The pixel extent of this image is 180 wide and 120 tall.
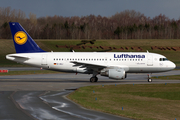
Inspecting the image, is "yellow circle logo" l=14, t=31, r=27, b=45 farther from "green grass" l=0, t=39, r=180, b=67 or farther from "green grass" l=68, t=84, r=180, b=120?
"green grass" l=0, t=39, r=180, b=67

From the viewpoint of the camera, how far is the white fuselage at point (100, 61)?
38406 millimetres

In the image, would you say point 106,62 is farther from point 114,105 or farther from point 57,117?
point 57,117

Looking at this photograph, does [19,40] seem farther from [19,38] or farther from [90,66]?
[90,66]

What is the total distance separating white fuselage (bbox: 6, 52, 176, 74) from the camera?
3841 cm

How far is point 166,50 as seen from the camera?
106 meters

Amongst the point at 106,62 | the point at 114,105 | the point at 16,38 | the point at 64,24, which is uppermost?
the point at 64,24

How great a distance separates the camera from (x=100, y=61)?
38719 mm

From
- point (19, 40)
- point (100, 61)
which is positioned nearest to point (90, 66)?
point (100, 61)

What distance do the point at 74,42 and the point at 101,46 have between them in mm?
12703

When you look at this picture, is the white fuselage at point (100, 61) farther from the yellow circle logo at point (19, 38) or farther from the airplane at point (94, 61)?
the yellow circle logo at point (19, 38)

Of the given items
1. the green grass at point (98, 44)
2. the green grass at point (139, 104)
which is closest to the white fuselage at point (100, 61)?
the green grass at point (139, 104)

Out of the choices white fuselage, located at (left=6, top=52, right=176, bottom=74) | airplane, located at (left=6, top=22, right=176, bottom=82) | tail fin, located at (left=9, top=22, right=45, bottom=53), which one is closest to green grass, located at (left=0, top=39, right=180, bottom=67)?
tail fin, located at (left=9, top=22, right=45, bottom=53)

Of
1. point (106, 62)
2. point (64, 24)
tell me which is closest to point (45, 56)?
point (106, 62)

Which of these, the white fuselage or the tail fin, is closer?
the white fuselage
